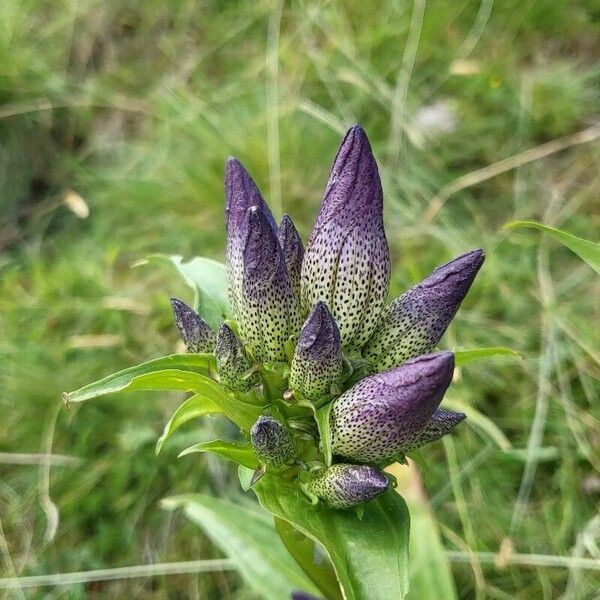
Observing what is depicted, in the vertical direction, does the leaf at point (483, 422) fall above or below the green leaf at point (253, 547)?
above

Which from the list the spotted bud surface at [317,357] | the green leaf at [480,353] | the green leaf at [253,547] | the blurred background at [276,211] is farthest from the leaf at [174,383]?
the blurred background at [276,211]

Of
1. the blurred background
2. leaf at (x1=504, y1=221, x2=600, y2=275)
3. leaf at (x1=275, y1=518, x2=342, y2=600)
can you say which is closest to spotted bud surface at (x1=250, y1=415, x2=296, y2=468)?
leaf at (x1=275, y1=518, x2=342, y2=600)

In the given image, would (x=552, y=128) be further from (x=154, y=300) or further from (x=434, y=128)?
(x=154, y=300)

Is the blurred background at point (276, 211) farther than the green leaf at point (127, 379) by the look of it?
Yes

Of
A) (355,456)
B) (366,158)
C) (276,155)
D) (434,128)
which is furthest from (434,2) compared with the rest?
(355,456)

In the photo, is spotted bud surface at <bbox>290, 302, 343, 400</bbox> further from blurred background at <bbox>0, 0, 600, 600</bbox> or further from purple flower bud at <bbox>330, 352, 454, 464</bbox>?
blurred background at <bbox>0, 0, 600, 600</bbox>

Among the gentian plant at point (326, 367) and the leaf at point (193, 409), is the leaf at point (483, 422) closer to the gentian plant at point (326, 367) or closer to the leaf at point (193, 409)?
the gentian plant at point (326, 367)
